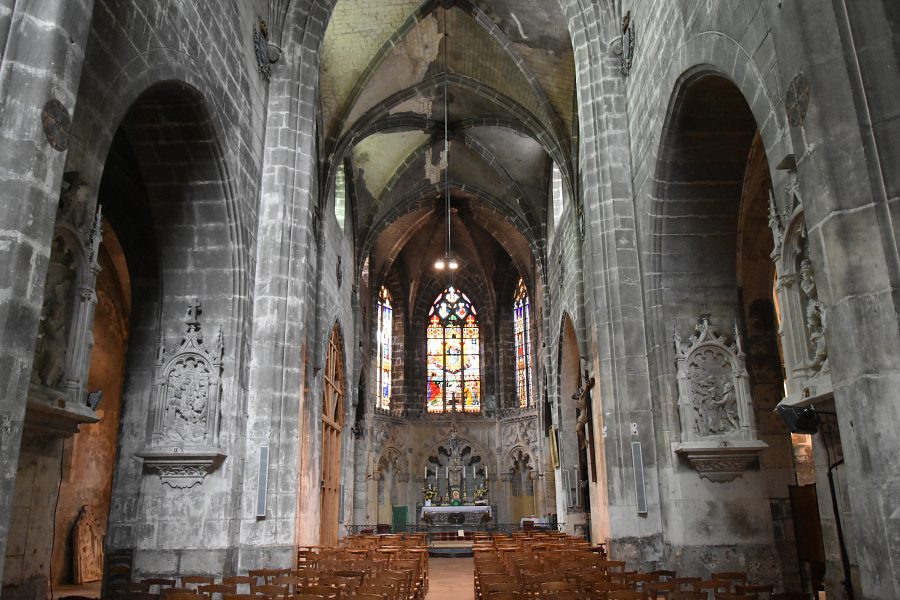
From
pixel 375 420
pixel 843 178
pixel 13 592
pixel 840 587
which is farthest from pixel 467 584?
pixel 375 420

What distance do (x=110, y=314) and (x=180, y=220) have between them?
5.58 metres

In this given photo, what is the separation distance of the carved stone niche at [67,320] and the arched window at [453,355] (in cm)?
2419

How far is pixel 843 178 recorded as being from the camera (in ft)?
16.2

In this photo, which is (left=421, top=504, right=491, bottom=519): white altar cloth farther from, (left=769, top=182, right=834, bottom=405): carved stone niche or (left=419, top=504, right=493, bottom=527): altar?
(left=769, top=182, right=834, bottom=405): carved stone niche

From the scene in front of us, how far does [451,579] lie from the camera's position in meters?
14.6

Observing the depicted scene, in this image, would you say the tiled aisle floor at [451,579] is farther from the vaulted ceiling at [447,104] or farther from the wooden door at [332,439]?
the vaulted ceiling at [447,104]

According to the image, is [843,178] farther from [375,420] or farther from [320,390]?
[375,420]

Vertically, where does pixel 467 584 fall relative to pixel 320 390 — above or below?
below

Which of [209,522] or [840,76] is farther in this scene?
[209,522]

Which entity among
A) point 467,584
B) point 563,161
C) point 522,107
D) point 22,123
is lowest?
point 467,584

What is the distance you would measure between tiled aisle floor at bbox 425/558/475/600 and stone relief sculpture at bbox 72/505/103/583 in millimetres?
6392

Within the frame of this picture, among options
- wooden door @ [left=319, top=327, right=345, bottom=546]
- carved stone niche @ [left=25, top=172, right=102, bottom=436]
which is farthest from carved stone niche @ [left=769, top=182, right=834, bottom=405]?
wooden door @ [left=319, top=327, right=345, bottom=546]

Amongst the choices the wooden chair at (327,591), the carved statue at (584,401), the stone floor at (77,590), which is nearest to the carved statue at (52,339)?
the wooden chair at (327,591)

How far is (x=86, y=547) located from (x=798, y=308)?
43.6ft
